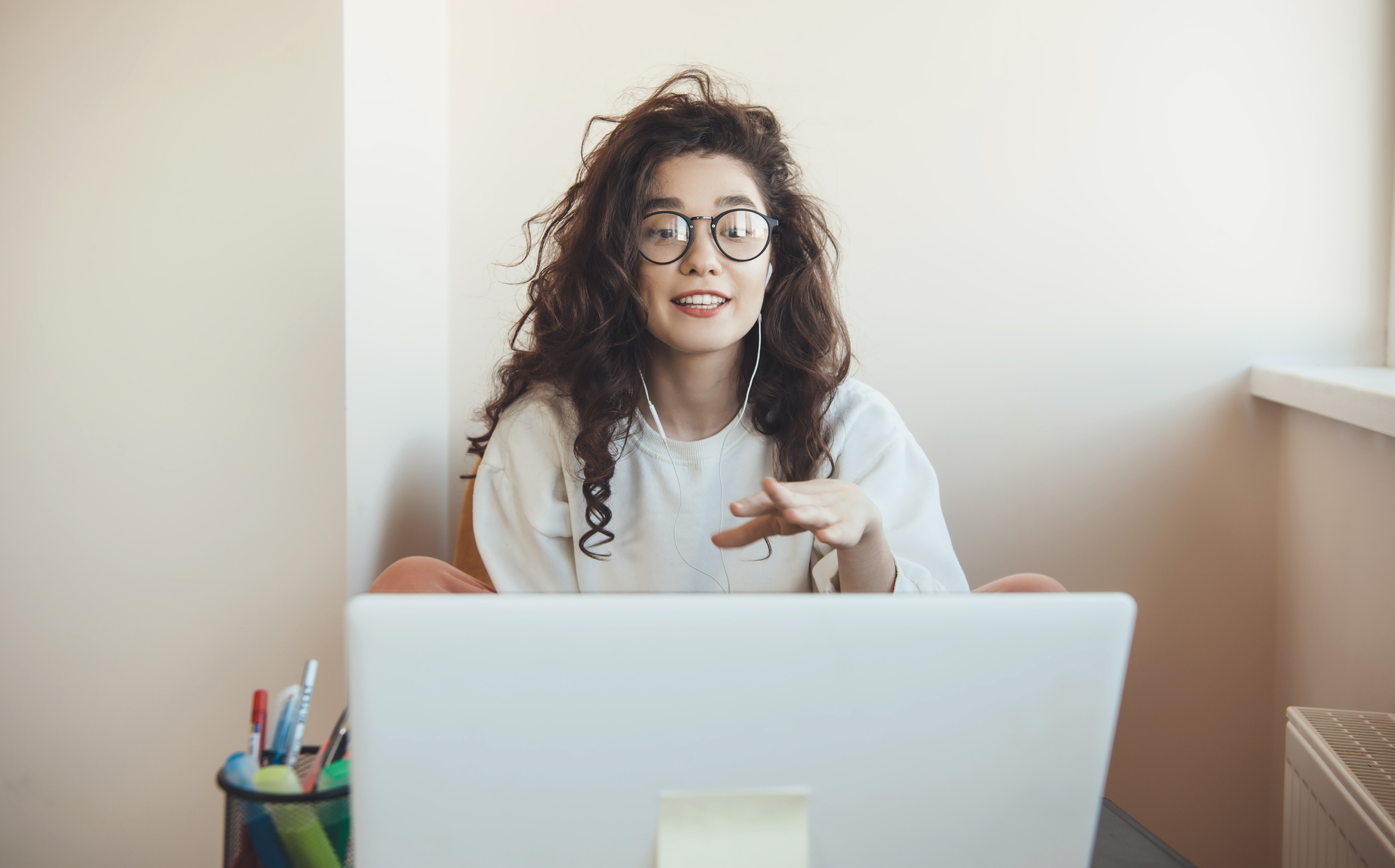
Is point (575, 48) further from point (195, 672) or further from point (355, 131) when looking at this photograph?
point (195, 672)

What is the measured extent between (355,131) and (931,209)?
106 centimetres

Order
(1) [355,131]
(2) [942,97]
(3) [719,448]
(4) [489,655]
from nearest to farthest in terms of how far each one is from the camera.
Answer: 1. (4) [489,655]
2. (1) [355,131]
3. (3) [719,448]
4. (2) [942,97]

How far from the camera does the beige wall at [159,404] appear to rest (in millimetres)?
1170

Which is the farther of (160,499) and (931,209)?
(931,209)

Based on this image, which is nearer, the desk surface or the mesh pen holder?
the mesh pen holder

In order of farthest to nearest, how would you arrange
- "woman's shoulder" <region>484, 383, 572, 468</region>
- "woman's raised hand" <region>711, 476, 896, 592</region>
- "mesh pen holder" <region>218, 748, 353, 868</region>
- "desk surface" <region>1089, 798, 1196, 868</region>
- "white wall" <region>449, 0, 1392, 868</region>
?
"white wall" <region>449, 0, 1392, 868</region>
"woman's shoulder" <region>484, 383, 572, 468</region>
"desk surface" <region>1089, 798, 1196, 868</region>
"woman's raised hand" <region>711, 476, 896, 592</region>
"mesh pen holder" <region>218, 748, 353, 868</region>

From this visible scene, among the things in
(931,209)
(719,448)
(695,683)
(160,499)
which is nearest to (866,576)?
(719,448)

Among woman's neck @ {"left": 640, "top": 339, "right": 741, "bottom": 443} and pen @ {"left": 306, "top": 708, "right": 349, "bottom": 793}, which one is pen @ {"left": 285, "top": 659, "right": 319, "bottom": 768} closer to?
pen @ {"left": 306, "top": 708, "right": 349, "bottom": 793}

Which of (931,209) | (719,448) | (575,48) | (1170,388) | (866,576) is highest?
(575,48)

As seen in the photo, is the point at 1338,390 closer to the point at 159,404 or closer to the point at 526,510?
the point at 526,510

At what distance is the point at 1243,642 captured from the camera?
1.69 meters

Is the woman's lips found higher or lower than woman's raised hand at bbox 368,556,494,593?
higher

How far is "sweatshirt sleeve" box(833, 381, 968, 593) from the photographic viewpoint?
47.4 inches

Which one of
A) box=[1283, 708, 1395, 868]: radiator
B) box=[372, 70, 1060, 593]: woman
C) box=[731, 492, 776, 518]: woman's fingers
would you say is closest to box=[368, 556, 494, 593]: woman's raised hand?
box=[372, 70, 1060, 593]: woman
